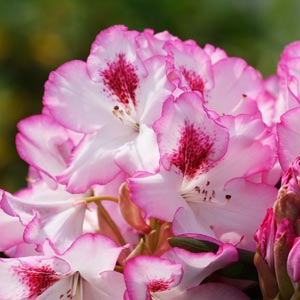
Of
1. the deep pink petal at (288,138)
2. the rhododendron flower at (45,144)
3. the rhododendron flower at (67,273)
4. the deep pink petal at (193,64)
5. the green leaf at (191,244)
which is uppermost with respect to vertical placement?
the deep pink petal at (193,64)

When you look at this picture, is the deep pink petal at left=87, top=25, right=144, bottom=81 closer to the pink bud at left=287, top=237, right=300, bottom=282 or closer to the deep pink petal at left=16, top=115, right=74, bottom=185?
the deep pink petal at left=16, top=115, right=74, bottom=185

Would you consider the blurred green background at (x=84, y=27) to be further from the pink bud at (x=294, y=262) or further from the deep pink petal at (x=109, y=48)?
the pink bud at (x=294, y=262)

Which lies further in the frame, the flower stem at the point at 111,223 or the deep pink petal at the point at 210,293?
the flower stem at the point at 111,223

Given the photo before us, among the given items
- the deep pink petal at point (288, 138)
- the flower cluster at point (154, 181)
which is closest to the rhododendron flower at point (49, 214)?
the flower cluster at point (154, 181)

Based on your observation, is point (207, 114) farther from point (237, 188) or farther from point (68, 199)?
point (68, 199)

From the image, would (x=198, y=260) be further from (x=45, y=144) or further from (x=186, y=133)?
(x=45, y=144)

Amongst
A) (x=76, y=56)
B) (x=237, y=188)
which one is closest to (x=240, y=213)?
(x=237, y=188)

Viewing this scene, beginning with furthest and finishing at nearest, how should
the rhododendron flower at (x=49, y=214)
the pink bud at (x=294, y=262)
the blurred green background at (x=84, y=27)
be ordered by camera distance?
the blurred green background at (x=84, y=27)
the rhododendron flower at (x=49, y=214)
the pink bud at (x=294, y=262)

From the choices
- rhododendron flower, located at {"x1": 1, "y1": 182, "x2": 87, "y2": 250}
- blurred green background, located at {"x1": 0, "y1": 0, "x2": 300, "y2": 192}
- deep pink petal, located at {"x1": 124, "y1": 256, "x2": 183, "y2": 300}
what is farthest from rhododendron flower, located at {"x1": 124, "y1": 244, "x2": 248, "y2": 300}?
blurred green background, located at {"x1": 0, "y1": 0, "x2": 300, "y2": 192}
